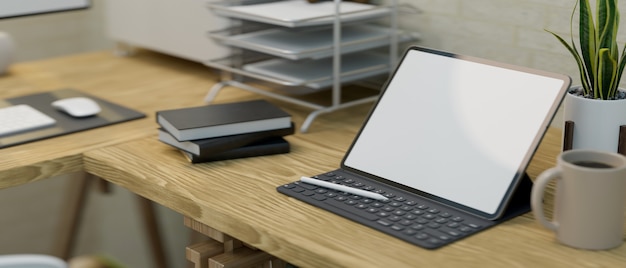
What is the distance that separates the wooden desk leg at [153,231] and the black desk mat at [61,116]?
39 centimetres

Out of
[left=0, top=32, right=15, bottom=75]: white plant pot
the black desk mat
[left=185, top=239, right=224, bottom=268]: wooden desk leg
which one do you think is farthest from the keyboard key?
[left=0, top=32, right=15, bottom=75]: white plant pot

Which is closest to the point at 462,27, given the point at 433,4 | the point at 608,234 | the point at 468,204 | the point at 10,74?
the point at 433,4

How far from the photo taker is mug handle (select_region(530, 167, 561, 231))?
982 mm

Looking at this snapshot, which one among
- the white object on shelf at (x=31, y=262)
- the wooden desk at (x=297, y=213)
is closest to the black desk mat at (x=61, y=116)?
the wooden desk at (x=297, y=213)

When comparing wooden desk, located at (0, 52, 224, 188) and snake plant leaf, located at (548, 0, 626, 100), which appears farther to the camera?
wooden desk, located at (0, 52, 224, 188)

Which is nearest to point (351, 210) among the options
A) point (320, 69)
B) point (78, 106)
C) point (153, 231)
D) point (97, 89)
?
point (320, 69)

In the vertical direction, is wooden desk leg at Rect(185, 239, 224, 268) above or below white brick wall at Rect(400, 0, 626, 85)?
below

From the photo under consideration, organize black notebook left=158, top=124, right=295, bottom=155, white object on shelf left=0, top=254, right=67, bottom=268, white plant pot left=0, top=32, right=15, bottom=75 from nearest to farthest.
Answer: white object on shelf left=0, top=254, right=67, bottom=268 < black notebook left=158, top=124, right=295, bottom=155 < white plant pot left=0, top=32, right=15, bottom=75

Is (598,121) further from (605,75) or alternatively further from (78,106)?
(78,106)

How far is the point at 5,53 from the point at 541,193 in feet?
4.18

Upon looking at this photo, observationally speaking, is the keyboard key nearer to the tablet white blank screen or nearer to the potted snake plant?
the tablet white blank screen

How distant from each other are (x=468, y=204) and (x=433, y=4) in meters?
0.65

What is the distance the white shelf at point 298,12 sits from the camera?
1.48m

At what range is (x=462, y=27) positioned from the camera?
1606mm
